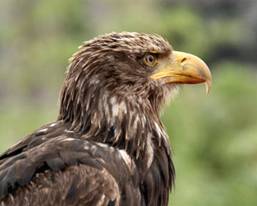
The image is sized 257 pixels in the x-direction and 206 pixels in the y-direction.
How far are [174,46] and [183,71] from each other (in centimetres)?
2323

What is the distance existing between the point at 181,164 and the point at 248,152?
1.18 m

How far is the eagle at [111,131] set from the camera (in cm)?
650

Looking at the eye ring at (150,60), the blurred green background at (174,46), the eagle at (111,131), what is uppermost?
the eye ring at (150,60)

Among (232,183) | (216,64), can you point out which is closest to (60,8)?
(216,64)

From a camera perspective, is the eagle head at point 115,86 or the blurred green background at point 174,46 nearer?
the eagle head at point 115,86

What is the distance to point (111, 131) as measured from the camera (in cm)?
688

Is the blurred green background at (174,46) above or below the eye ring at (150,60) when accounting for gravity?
below

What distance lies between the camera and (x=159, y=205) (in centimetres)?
684

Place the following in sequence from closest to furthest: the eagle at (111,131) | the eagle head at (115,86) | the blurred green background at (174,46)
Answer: the eagle at (111,131) < the eagle head at (115,86) < the blurred green background at (174,46)

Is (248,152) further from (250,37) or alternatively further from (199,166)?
(250,37)

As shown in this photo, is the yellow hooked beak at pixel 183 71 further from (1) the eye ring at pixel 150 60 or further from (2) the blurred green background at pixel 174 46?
(2) the blurred green background at pixel 174 46

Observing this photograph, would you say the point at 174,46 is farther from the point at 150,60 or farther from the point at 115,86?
the point at 115,86

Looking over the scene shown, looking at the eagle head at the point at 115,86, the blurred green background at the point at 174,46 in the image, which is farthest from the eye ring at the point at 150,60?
the blurred green background at the point at 174,46

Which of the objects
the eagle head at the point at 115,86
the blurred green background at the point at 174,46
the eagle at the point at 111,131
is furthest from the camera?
the blurred green background at the point at 174,46
